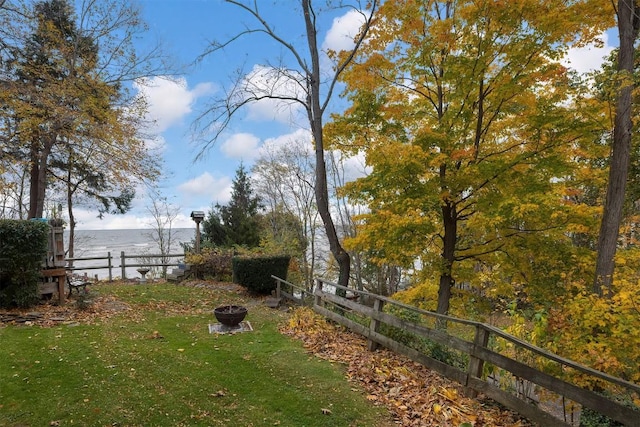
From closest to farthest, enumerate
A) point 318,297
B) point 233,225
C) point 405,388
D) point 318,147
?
1. point 405,388
2. point 318,297
3. point 318,147
4. point 233,225

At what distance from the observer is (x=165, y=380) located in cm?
458

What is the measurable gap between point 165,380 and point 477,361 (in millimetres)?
3904

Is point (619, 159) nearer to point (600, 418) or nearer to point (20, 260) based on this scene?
point (600, 418)

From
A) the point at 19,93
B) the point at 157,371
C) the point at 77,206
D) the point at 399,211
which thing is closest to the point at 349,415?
the point at 157,371

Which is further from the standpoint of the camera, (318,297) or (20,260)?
(318,297)

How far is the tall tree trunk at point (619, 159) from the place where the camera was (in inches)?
223

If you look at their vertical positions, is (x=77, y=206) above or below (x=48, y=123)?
below

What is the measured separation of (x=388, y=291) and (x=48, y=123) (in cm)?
1681

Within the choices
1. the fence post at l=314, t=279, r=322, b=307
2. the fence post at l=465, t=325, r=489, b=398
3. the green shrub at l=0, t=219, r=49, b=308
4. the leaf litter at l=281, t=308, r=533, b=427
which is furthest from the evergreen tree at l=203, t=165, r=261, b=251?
the fence post at l=465, t=325, r=489, b=398

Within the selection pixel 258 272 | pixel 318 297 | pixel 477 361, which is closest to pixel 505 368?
pixel 477 361

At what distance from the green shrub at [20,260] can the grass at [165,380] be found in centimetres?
148

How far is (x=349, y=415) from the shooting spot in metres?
3.86

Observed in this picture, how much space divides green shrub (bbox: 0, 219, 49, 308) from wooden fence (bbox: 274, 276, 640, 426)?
22.2ft

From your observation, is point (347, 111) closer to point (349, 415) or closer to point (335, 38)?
point (335, 38)
